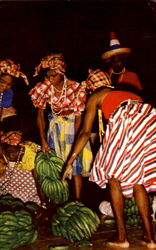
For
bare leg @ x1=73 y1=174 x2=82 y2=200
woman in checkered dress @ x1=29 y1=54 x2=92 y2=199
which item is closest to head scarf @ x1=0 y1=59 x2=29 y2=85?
woman in checkered dress @ x1=29 y1=54 x2=92 y2=199

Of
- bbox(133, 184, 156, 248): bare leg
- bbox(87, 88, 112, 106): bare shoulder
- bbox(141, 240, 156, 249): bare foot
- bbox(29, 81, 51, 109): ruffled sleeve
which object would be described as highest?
bbox(29, 81, 51, 109): ruffled sleeve

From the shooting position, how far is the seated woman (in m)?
4.62

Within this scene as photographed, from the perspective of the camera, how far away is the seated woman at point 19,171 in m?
4.62

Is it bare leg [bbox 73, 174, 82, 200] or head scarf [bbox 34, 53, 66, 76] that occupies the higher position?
head scarf [bbox 34, 53, 66, 76]

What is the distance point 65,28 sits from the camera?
7.92 metres

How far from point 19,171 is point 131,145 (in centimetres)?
184

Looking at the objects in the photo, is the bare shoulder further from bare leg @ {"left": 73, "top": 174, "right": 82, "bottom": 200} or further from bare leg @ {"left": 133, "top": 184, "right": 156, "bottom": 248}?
bare leg @ {"left": 73, "top": 174, "right": 82, "bottom": 200}

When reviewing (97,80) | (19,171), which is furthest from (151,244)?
(19,171)

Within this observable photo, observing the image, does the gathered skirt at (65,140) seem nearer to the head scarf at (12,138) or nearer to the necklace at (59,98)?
the necklace at (59,98)

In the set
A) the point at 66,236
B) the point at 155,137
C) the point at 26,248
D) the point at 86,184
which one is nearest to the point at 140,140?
the point at 155,137

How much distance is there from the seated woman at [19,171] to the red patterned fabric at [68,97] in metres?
0.62

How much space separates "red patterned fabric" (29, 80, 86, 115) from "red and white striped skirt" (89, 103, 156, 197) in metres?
1.22

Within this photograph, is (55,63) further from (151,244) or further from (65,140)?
(151,244)

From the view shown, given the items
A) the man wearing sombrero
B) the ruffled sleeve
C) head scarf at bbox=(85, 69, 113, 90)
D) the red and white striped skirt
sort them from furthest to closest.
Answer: the man wearing sombrero
the ruffled sleeve
head scarf at bbox=(85, 69, 113, 90)
the red and white striped skirt
